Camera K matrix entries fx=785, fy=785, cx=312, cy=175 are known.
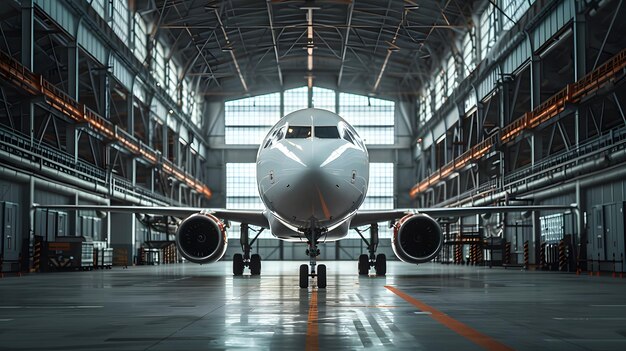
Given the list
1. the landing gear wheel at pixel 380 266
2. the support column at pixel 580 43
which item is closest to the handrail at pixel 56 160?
the landing gear wheel at pixel 380 266

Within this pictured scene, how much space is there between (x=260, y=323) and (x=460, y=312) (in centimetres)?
282

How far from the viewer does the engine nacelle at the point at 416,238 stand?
20.8 m

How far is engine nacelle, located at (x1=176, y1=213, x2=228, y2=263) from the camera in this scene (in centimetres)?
2109

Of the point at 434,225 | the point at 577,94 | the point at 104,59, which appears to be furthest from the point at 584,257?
the point at 104,59

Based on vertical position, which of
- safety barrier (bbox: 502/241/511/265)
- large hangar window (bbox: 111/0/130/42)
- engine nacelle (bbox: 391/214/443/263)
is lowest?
safety barrier (bbox: 502/241/511/265)

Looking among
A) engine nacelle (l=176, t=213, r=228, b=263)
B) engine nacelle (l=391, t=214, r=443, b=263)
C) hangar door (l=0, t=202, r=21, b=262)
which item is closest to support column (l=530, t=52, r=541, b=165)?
engine nacelle (l=391, t=214, r=443, b=263)

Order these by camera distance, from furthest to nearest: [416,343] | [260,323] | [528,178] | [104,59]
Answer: [104,59] < [528,178] < [260,323] < [416,343]

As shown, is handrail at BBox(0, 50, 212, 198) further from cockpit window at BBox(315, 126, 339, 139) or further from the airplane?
cockpit window at BBox(315, 126, 339, 139)

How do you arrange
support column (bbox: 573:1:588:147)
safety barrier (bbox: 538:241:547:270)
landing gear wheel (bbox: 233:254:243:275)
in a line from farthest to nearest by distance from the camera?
safety barrier (bbox: 538:241:547:270) < support column (bbox: 573:1:588:147) < landing gear wheel (bbox: 233:254:243:275)

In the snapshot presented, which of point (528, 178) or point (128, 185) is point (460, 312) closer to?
point (528, 178)

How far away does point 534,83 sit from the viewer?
38.9m

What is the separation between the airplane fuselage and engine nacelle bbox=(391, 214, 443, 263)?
165 inches

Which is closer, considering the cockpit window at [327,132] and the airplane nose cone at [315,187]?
the airplane nose cone at [315,187]

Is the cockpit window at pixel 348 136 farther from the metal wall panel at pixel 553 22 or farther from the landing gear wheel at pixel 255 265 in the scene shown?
the metal wall panel at pixel 553 22
